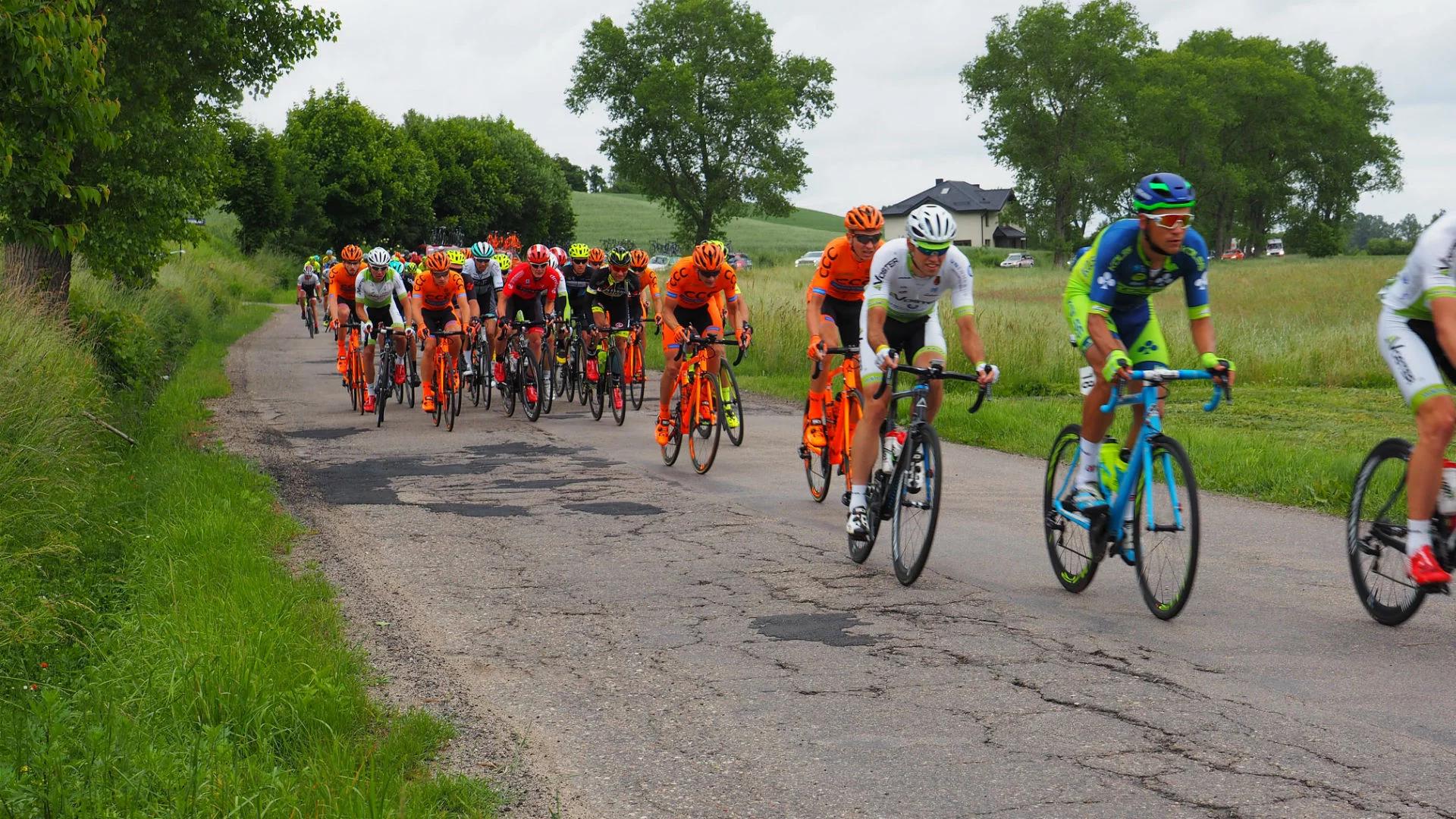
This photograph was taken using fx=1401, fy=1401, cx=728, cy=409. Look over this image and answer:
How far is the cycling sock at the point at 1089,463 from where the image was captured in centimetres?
679

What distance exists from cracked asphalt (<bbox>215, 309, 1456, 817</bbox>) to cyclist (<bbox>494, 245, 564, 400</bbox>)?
622 cm

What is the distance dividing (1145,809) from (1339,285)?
42.9m

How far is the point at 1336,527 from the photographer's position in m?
8.98

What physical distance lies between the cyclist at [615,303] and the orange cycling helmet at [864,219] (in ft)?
23.1

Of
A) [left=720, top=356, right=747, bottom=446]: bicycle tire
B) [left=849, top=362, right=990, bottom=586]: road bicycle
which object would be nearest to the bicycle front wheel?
[left=720, top=356, right=747, bottom=446]: bicycle tire

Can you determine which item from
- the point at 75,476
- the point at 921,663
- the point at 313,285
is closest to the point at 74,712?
the point at 921,663

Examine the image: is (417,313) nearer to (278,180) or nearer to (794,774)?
(794,774)

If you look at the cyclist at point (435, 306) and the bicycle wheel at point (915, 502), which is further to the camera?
the cyclist at point (435, 306)

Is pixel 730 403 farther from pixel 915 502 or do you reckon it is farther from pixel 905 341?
pixel 915 502

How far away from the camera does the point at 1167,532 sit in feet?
20.6

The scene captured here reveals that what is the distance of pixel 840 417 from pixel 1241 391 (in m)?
10.9

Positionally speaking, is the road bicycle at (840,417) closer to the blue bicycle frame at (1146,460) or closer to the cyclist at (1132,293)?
the cyclist at (1132,293)

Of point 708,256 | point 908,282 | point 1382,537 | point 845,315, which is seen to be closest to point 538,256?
point 708,256

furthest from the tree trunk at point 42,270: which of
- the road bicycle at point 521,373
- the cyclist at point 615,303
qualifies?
the cyclist at point 615,303
